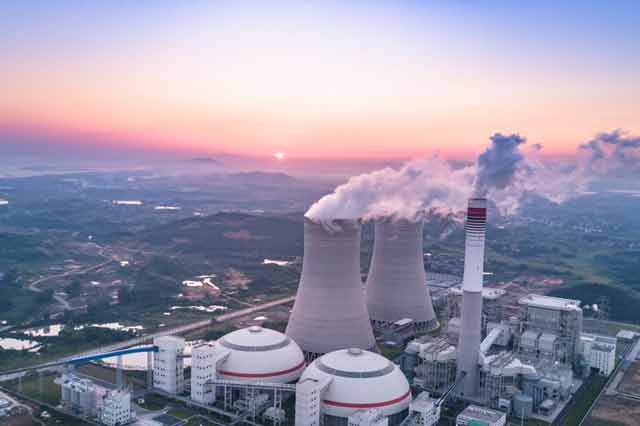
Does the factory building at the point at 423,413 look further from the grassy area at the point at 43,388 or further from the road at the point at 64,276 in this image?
the road at the point at 64,276

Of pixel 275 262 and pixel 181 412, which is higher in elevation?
pixel 181 412

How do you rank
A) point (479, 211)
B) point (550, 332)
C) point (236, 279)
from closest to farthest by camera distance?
point (479, 211)
point (550, 332)
point (236, 279)

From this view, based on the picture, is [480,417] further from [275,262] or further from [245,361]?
[275,262]

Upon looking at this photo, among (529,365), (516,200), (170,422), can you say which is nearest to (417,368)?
(529,365)

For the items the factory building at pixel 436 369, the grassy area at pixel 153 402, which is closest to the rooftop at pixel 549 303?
the factory building at pixel 436 369

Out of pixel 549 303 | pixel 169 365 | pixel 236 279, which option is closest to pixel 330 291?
pixel 169 365

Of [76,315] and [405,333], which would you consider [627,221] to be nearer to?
[405,333]
